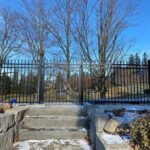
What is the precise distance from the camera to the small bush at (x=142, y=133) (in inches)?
154

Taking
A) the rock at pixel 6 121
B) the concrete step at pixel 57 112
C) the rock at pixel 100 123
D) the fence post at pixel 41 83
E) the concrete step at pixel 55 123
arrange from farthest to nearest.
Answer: the fence post at pixel 41 83 < the concrete step at pixel 57 112 < the concrete step at pixel 55 123 < the rock at pixel 100 123 < the rock at pixel 6 121

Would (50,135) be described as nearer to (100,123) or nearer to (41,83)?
(100,123)

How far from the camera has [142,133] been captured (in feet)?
13.1

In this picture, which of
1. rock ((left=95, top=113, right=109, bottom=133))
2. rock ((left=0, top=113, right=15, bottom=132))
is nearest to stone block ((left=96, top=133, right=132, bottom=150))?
rock ((left=95, top=113, right=109, bottom=133))

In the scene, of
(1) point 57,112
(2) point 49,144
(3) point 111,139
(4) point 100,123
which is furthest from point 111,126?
(1) point 57,112

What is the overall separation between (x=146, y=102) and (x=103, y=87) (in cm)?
221

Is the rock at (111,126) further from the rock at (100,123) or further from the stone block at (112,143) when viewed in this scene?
the stone block at (112,143)

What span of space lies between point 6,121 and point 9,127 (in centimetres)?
30

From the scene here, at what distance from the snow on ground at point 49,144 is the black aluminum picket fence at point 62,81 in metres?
3.50

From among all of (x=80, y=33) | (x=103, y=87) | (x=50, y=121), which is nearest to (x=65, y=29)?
(x=80, y=33)

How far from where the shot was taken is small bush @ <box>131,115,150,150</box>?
12.8 ft

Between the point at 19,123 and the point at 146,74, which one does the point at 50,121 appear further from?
the point at 146,74

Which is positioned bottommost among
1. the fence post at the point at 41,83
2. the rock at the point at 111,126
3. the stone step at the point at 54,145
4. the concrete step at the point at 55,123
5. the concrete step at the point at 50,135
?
the stone step at the point at 54,145

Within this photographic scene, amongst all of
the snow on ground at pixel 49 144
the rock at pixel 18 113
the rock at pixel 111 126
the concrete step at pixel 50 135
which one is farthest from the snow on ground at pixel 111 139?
the rock at pixel 18 113
